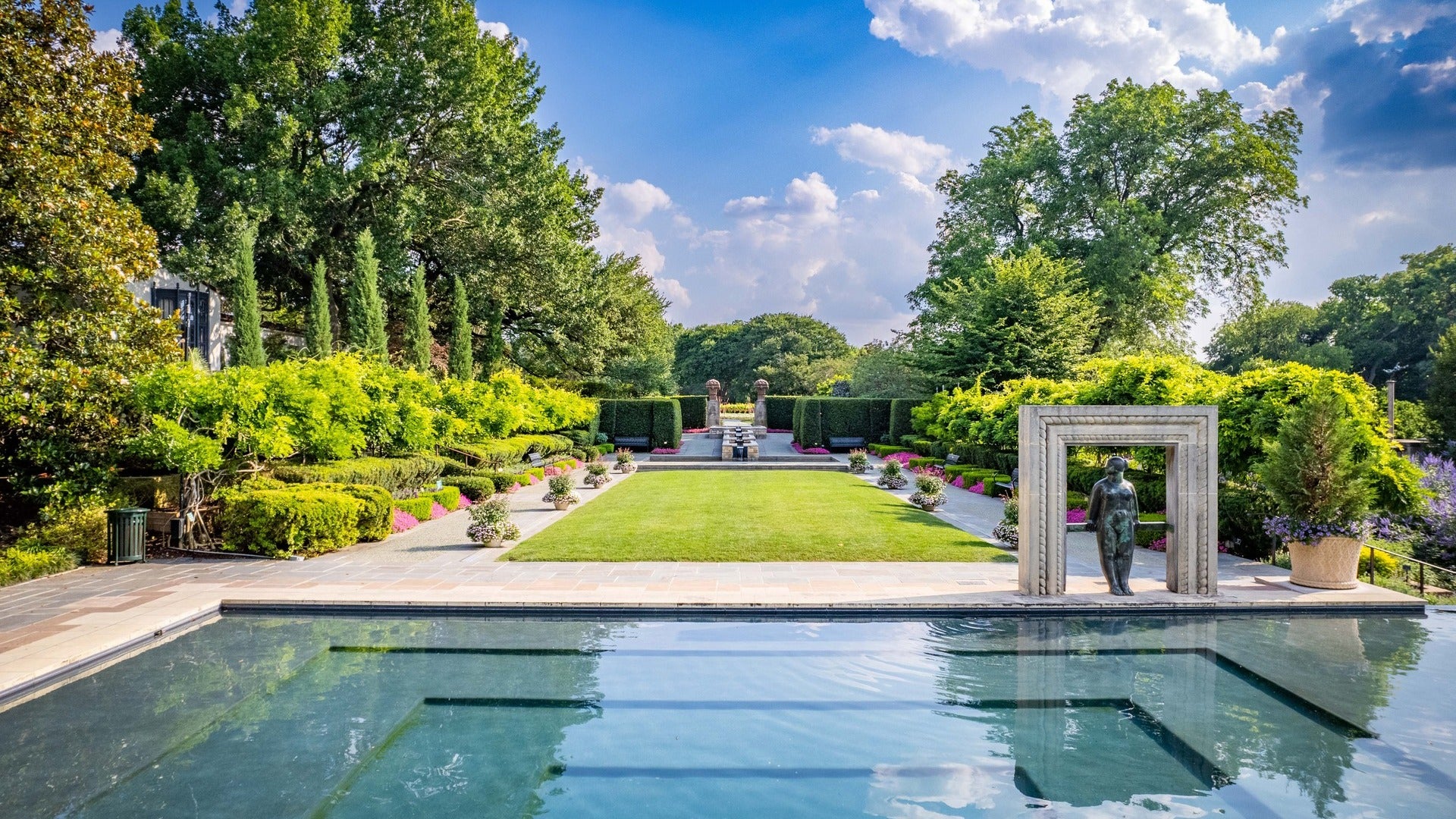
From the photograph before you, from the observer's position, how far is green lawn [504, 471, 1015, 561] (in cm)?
1154

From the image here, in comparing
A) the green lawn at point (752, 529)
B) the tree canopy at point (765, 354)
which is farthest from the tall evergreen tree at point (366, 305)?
the tree canopy at point (765, 354)

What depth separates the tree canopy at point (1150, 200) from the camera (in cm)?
3169

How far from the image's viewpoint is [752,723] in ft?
18.6

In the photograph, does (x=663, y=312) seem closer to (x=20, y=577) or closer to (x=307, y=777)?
(x=20, y=577)

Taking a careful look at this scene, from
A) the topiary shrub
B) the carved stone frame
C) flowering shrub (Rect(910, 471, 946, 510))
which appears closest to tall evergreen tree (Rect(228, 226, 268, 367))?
the topiary shrub

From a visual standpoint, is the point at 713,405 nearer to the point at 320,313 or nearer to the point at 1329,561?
the point at 320,313

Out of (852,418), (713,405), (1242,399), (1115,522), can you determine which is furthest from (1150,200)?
(1115,522)

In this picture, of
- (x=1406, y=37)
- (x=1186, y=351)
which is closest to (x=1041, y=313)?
(x=1406, y=37)

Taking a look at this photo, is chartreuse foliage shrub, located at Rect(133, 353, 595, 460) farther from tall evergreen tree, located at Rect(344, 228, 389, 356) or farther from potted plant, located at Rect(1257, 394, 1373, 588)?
potted plant, located at Rect(1257, 394, 1373, 588)

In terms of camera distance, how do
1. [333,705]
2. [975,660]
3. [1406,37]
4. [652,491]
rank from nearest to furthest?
[333,705], [975,660], [652,491], [1406,37]

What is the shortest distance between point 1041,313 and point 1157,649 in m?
21.8

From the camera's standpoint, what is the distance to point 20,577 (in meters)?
9.87

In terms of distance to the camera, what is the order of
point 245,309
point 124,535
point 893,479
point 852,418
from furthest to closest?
point 852,418 → point 245,309 → point 893,479 → point 124,535

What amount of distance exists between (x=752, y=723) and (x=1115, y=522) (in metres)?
5.36
